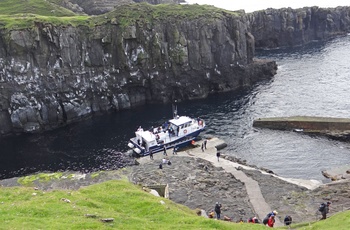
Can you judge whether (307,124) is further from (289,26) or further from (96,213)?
(289,26)

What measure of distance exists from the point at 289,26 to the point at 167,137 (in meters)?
109

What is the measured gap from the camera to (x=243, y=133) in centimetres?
8125

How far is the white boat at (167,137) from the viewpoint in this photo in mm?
75312

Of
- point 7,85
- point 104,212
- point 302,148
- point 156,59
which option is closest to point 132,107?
point 156,59

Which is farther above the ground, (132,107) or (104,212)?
(104,212)

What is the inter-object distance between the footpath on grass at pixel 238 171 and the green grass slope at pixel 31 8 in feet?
267

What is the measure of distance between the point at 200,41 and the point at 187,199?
221ft

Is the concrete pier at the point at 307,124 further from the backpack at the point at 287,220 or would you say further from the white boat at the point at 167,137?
the backpack at the point at 287,220

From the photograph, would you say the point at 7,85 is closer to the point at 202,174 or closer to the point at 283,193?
the point at 202,174

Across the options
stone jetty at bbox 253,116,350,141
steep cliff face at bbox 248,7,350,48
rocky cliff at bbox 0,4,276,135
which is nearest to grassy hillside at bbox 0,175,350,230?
stone jetty at bbox 253,116,350,141

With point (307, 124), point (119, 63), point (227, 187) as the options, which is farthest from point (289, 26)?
point (227, 187)

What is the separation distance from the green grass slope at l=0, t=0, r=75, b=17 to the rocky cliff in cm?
3559

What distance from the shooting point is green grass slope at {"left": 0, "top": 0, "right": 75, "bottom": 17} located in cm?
13175

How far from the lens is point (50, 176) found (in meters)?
58.3
